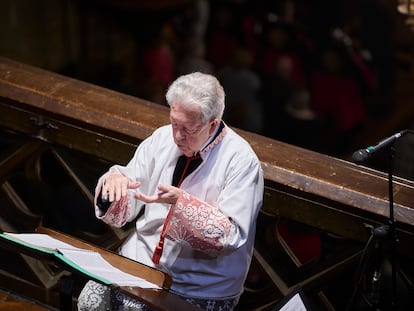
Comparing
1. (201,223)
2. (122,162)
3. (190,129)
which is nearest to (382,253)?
(201,223)

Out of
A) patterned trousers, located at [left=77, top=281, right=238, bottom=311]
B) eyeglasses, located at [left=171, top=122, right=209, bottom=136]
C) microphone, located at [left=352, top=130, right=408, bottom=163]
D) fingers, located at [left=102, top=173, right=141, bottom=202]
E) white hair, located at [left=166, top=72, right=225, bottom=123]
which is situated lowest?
patterned trousers, located at [left=77, top=281, right=238, bottom=311]

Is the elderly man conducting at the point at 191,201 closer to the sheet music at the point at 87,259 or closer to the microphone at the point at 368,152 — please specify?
the sheet music at the point at 87,259

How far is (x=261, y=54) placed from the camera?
9.73m

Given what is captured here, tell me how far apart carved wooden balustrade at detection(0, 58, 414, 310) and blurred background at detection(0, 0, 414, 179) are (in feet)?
8.29

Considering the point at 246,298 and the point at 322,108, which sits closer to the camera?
the point at 246,298

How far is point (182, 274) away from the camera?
13.2ft

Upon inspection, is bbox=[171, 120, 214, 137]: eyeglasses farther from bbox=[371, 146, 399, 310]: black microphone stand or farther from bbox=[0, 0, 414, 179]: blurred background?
bbox=[0, 0, 414, 179]: blurred background

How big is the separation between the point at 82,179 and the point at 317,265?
112cm

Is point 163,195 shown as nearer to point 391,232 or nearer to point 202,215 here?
point 202,215

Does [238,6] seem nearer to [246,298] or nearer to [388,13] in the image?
[388,13]

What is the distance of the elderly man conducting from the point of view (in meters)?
3.79

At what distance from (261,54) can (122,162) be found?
5.59 meters

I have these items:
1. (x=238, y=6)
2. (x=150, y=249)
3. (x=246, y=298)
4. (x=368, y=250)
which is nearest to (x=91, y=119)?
(x=150, y=249)

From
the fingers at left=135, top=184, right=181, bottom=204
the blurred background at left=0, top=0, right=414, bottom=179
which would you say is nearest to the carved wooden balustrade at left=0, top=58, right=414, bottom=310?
the fingers at left=135, top=184, right=181, bottom=204
